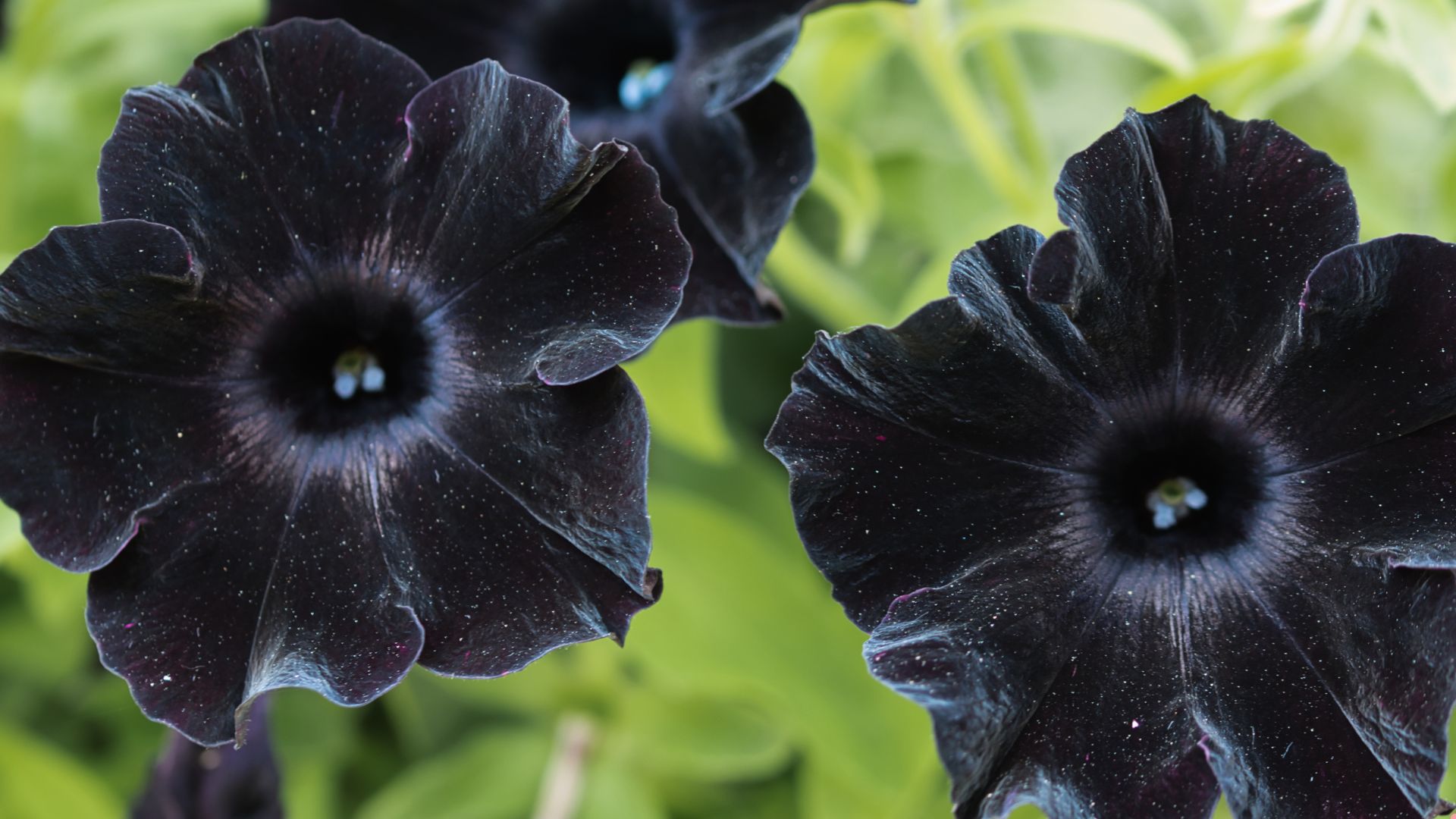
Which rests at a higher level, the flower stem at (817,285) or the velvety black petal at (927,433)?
the flower stem at (817,285)

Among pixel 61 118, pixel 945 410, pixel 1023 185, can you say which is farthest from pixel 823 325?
pixel 61 118

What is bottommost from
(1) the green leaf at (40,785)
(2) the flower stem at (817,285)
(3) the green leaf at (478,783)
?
(1) the green leaf at (40,785)

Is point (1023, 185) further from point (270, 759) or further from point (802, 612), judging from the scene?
point (270, 759)

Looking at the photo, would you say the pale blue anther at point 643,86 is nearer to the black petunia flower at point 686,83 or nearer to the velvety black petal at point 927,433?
the black petunia flower at point 686,83


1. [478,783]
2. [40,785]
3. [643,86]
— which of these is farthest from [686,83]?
[40,785]

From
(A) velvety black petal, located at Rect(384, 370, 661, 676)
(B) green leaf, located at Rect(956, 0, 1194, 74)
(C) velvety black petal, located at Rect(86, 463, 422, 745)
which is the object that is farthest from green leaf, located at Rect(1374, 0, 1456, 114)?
(C) velvety black petal, located at Rect(86, 463, 422, 745)

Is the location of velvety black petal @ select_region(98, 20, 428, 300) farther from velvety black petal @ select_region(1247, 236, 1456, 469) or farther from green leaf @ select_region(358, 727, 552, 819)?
green leaf @ select_region(358, 727, 552, 819)

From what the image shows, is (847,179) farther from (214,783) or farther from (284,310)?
(214,783)

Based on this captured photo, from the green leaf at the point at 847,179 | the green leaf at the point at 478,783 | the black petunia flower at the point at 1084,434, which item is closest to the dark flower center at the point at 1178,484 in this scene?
the black petunia flower at the point at 1084,434
